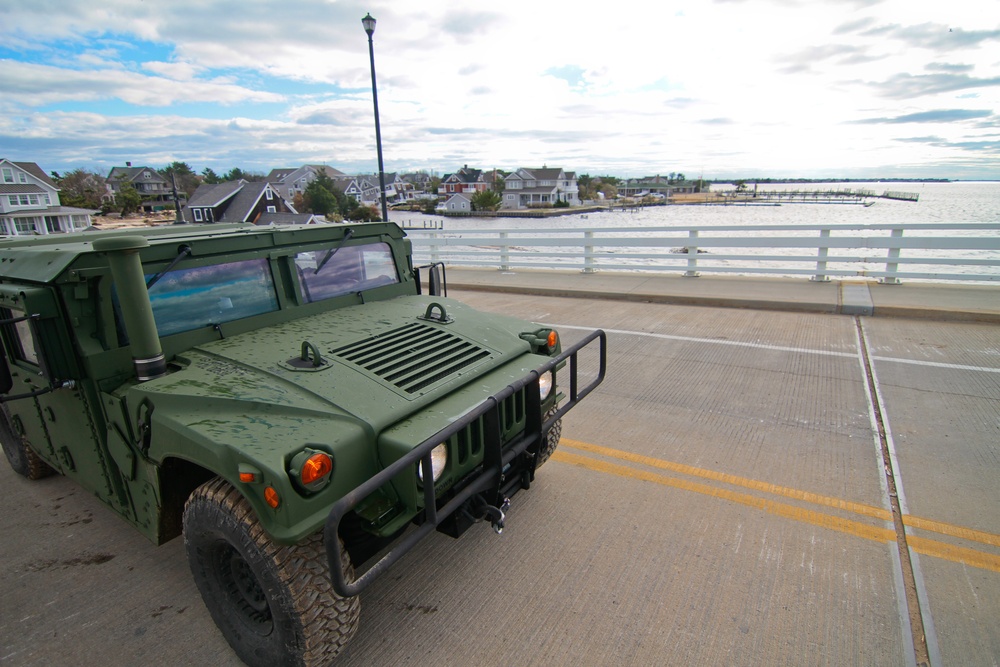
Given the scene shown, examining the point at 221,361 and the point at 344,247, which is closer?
the point at 221,361

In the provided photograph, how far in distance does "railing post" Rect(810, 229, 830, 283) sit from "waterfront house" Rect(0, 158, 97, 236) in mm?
35423

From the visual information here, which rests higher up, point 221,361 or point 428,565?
point 221,361

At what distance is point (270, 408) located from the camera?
7.66 feet

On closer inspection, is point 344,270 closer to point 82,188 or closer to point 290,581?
point 290,581

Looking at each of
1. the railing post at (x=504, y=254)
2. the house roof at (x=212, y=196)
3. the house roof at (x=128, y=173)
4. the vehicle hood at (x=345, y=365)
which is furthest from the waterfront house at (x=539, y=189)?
the vehicle hood at (x=345, y=365)

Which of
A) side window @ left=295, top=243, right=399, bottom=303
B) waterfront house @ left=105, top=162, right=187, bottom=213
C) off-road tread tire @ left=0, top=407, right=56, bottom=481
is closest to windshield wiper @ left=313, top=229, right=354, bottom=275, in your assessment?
side window @ left=295, top=243, right=399, bottom=303

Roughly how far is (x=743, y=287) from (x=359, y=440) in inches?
373

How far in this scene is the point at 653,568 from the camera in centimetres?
293

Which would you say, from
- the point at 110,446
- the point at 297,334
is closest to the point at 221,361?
the point at 297,334

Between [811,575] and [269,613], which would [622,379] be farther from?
[269,613]

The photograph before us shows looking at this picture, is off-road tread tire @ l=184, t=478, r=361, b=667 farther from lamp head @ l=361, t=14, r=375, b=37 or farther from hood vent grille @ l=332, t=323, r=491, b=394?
lamp head @ l=361, t=14, r=375, b=37

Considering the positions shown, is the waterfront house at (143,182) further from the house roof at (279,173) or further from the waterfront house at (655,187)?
the waterfront house at (655,187)

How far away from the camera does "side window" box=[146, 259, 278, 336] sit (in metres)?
2.90

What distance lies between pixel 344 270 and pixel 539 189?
76.7 m
